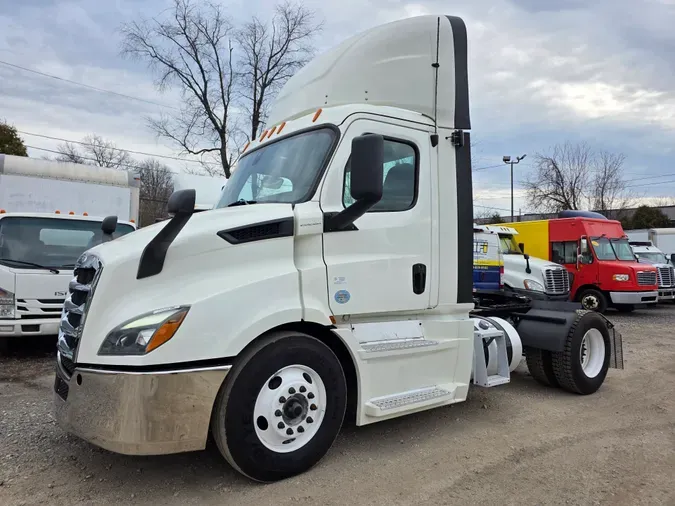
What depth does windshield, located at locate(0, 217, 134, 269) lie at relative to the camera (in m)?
7.30

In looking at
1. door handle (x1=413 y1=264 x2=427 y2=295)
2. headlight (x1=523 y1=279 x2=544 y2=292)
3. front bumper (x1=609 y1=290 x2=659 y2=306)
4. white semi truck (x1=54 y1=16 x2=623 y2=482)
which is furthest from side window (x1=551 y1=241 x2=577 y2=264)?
door handle (x1=413 y1=264 x2=427 y2=295)

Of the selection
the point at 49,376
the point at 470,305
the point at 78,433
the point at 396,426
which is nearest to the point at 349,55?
the point at 470,305

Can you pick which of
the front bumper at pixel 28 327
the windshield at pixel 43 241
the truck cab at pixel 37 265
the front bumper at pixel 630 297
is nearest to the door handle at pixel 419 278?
the truck cab at pixel 37 265

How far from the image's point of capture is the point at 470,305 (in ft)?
15.2

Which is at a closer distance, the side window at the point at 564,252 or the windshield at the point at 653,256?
the side window at the point at 564,252

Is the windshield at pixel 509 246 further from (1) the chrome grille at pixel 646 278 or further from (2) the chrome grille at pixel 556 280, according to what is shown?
(1) the chrome grille at pixel 646 278

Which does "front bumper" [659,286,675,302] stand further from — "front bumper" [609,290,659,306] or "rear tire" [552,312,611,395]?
"rear tire" [552,312,611,395]

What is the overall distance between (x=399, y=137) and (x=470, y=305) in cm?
165

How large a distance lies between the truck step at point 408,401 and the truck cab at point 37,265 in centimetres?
432

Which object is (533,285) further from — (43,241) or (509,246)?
(43,241)

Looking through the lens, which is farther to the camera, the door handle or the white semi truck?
the door handle

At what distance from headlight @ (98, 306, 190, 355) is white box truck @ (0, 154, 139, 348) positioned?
230cm

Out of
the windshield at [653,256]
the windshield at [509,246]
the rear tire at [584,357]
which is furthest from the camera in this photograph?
the windshield at [653,256]

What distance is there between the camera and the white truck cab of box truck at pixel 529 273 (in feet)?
47.0
